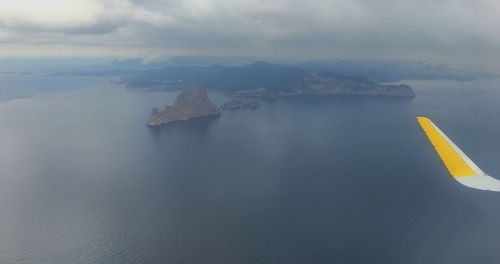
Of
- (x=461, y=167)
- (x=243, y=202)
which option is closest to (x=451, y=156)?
(x=461, y=167)

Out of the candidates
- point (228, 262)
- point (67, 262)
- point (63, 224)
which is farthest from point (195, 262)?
point (63, 224)

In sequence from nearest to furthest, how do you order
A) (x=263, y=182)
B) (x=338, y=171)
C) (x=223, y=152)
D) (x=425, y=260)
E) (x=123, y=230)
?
(x=425, y=260) → (x=123, y=230) → (x=263, y=182) → (x=338, y=171) → (x=223, y=152)

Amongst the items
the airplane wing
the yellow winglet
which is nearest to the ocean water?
the yellow winglet

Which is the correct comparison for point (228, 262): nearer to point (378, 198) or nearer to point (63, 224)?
point (63, 224)

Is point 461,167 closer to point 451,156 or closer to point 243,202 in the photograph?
point 451,156

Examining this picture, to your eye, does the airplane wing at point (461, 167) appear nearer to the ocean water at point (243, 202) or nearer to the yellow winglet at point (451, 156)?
the yellow winglet at point (451, 156)

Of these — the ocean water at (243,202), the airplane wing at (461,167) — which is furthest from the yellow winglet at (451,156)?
the ocean water at (243,202)
